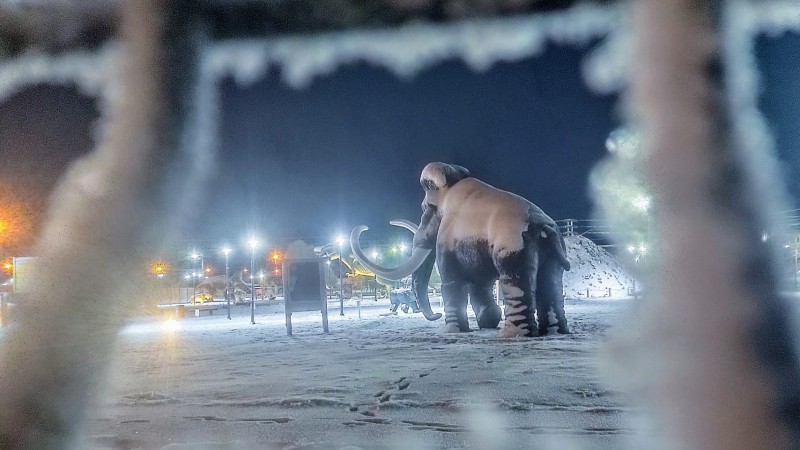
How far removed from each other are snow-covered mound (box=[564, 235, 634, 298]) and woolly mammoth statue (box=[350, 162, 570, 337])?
1162 cm

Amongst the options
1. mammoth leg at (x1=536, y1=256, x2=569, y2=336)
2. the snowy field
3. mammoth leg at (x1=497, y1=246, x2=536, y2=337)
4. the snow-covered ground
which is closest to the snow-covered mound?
the snow-covered ground

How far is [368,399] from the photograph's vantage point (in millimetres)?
2746

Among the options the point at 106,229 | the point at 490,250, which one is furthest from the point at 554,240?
the point at 106,229

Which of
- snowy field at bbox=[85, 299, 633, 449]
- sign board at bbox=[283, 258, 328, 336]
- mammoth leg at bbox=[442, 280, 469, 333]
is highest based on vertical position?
sign board at bbox=[283, 258, 328, 336]

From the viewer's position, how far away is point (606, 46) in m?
1.02

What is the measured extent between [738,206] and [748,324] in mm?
152

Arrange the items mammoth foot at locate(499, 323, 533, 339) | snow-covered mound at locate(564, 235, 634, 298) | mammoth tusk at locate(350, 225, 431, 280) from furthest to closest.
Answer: snow-covered mound at locate(564, 235, 634, 298) → mammoth tusk at locate(350, 225, 431, 280) → mammoth foot at locate(499, 323, 533, 339)

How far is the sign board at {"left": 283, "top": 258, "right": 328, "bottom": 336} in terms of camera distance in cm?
739

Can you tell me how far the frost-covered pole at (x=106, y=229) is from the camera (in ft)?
3.37

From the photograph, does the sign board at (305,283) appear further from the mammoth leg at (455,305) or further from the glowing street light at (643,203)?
the glowing street light at (643,203)

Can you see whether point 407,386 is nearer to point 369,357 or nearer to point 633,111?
point 369,357

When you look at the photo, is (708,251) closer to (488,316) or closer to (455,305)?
(455,305)

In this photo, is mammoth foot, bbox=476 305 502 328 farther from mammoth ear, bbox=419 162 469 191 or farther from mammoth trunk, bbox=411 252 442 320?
mammoth ear, bbox=419 162 469 191

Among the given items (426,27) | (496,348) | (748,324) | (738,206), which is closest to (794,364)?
(748,324)
